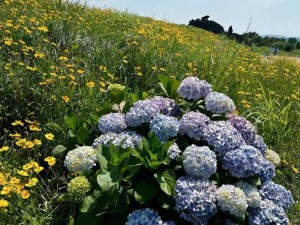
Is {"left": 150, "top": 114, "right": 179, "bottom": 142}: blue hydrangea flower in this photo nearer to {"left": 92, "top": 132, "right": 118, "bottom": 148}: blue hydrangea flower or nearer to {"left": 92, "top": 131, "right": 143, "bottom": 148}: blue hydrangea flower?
{"left": 92, "top": 131, "right": 143, "bottom": 148}: blue hydrangea flower

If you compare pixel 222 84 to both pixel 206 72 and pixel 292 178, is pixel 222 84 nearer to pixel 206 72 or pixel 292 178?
pixel 206 72

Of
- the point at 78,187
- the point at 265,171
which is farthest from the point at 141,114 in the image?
the point at 265,171

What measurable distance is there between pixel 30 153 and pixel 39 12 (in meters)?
2.67

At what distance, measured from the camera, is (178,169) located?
108 inches

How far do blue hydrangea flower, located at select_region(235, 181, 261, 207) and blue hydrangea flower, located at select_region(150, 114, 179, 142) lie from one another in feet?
1.79

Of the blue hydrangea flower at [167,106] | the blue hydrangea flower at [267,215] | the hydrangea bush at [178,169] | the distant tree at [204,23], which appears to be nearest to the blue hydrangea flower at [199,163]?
the hydrangea bush at [178,169]

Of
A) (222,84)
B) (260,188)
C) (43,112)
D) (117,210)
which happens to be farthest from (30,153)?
(222,84)

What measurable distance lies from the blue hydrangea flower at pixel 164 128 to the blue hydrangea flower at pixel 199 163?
0.75 ft

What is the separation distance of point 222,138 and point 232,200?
0.45 metres

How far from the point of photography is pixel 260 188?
2932 millimetres

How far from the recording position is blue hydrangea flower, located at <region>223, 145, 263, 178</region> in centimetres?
269

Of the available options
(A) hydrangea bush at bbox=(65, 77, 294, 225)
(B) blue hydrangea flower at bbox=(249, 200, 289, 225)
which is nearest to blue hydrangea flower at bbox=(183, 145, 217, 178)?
(A) hydrangea bush at bbox=(65, 77, 294, 225)

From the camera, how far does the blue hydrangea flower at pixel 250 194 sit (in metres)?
2.69

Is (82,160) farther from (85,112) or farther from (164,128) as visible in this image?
(85,112)
